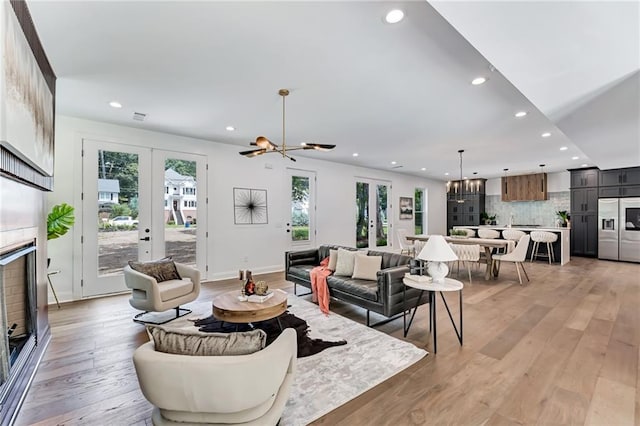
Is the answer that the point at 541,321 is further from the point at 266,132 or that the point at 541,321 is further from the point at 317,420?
the point at 266,132

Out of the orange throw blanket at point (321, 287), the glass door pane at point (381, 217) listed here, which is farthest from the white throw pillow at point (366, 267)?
the glass door pane at point (381, 217)

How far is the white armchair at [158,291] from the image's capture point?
3252mm

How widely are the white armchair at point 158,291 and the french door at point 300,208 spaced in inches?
130

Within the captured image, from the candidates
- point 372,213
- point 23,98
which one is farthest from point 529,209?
point 23,98

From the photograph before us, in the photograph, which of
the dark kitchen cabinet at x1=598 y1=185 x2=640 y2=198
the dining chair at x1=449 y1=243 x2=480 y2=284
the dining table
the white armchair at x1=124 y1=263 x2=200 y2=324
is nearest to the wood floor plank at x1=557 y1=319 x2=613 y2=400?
the dining chair at x1=449 y1=243 x2=480 y2=284

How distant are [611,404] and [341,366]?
194 centimetres

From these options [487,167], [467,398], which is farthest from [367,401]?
[487,167]

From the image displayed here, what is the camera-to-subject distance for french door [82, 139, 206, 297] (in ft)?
14.8

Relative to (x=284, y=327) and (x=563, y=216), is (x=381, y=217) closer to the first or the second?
(x=563, y=216)

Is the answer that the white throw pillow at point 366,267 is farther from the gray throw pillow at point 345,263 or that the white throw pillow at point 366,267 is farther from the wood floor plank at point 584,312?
the wood floor plank at point 584,312

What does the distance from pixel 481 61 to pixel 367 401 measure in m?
3.12

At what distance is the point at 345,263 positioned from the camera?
161 inches

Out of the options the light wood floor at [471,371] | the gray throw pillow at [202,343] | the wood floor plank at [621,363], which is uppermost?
the gray throw pillow at [202,343]

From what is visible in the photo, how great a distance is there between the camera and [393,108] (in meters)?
3.88
